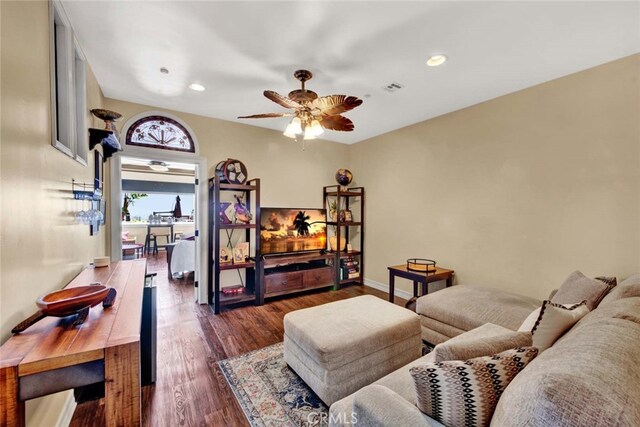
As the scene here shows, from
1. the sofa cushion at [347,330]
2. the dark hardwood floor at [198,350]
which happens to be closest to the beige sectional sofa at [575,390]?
the sofa cushion at [347,330]

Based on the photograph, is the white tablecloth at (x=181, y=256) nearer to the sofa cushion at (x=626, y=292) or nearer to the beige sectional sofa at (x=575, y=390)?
the beige sectional sofa at (x=575, y=390)

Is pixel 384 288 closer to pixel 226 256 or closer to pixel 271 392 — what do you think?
pixel 226 256

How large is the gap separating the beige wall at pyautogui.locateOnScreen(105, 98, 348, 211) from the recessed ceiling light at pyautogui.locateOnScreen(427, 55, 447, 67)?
85.7 inches

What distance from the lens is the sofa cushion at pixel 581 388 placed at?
0.64m

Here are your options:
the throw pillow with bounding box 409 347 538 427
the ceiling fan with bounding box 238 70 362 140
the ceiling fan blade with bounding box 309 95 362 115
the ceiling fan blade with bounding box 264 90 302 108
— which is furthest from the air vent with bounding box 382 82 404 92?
the throw pillow with bounding box 409 347 538 427

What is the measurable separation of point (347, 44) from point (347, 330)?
2250mm

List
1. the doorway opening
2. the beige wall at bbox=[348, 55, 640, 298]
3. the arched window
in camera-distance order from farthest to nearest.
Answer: the doorway opening < the arched window < the beige wall at bbox=[348, 55, 640, 298]

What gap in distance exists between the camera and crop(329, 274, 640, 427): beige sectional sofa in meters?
0.65

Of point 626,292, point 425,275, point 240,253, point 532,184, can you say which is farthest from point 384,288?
point 626,292

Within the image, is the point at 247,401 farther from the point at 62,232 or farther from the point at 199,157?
the point at 199,157

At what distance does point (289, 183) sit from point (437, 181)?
236 centimetres

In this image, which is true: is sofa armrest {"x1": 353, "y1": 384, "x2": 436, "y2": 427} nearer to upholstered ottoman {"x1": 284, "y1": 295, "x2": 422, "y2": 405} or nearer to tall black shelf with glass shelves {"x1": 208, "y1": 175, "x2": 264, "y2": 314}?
upholstered ottoman {"x1": 284, "y1": 295, "x2": 422, "y2": 405}

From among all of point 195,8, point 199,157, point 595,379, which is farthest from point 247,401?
point 199,157

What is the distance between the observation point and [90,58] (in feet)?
7.67
